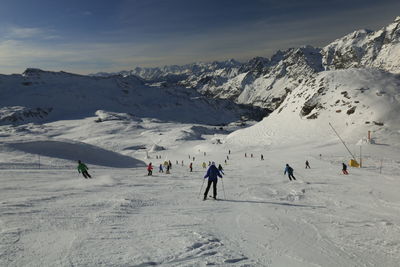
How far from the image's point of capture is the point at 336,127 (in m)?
57.7

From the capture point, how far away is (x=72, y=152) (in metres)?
35.2

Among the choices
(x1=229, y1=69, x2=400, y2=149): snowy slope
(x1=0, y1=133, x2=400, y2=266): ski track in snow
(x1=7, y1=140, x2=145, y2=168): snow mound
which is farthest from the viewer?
(x1=229, y1=69, x2=400, y2=149): snowy slope

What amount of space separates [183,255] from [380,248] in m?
4.91

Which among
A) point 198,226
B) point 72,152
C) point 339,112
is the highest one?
point 339,112

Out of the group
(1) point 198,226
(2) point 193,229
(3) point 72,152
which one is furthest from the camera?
(3) point 72,152

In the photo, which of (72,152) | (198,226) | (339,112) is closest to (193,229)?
(198,226)

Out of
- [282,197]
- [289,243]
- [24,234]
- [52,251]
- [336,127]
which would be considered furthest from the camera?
[336,127]

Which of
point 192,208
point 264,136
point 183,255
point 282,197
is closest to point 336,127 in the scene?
point 264,136

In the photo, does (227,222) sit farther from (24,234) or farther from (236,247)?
(24,234)

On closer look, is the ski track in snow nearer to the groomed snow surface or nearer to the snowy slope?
the groomed snow surface

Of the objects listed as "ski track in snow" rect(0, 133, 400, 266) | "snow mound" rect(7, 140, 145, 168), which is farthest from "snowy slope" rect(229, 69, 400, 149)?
"ski track in snow" rect(0, 133, 400, 266)

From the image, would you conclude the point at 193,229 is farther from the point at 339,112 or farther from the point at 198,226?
the point at 339,112

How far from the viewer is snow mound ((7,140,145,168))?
32719mm

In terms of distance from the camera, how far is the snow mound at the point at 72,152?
107 feet
